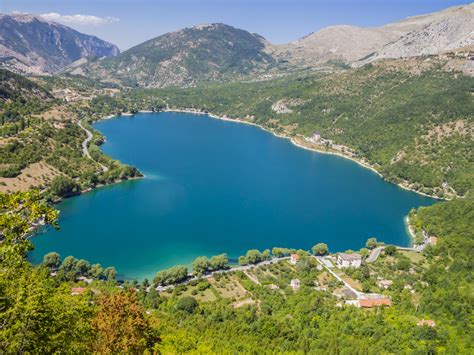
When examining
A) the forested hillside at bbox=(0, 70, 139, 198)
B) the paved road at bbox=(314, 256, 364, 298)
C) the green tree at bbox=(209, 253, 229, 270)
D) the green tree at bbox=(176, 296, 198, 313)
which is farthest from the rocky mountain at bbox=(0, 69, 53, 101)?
the paved road at bbox=(314, 256, 364, 298)

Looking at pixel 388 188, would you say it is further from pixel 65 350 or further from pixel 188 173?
pixel 65 350

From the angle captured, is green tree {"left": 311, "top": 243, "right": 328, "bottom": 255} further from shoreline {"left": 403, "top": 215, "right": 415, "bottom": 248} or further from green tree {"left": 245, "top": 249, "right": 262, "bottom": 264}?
shoreline {"left": 403, "top": 215, "right": 415, "bottom": 248}

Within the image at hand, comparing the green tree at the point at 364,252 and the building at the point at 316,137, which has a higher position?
the building at the point at 316,137

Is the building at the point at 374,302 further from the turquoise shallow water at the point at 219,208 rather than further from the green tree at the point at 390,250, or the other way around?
the turquoise shallow water at the point at 219,208

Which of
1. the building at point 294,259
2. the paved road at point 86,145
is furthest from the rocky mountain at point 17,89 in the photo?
the building at point 294,259

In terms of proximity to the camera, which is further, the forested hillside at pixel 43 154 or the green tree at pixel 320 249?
the forested hillside at pixel 43 154
